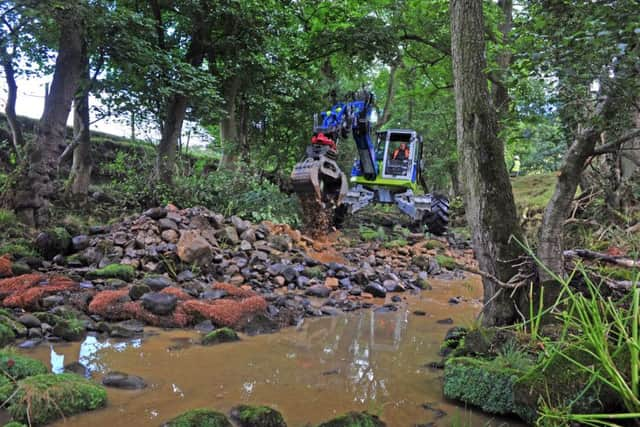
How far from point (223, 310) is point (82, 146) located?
7187 millimetres

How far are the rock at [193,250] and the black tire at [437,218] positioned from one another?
271 inches

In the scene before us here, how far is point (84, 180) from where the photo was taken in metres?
10.2

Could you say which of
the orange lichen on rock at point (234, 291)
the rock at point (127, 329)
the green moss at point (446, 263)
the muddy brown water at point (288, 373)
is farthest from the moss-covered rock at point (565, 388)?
the green moss at point (446, 263)

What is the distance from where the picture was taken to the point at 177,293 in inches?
205

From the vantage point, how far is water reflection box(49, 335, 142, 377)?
10.9 feet

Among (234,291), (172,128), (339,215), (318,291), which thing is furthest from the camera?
(339,215)

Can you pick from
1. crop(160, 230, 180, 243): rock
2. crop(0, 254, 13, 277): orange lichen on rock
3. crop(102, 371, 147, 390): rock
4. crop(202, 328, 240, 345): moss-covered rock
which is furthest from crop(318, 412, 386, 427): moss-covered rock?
crop(160, 230, 180, 243): rock

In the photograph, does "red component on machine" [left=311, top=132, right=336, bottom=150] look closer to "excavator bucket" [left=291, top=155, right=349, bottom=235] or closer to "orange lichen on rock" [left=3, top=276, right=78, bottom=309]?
"excavator bucket" [left=291, top=155, right=349, bottom=235]

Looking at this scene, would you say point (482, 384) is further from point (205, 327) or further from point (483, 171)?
point (205, 327)

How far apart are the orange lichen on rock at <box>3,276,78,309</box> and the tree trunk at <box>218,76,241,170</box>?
6.66 m

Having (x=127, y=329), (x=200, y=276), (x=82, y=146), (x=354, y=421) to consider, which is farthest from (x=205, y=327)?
(x=82, y=146)

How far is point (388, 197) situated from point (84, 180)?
7287 millimetres

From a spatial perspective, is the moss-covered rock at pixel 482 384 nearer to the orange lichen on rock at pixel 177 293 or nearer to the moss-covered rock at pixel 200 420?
the moss-covered rock at pixel 200 420

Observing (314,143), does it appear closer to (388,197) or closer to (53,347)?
(388,197)
